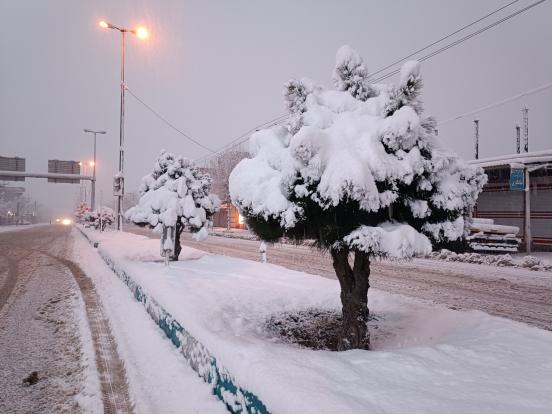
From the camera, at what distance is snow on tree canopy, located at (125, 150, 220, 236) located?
14250 mm

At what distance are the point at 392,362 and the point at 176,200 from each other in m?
11.6

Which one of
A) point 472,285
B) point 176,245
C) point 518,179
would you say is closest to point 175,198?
point 176,245

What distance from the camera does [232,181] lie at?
5.54 meters

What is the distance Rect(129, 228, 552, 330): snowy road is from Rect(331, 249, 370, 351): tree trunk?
1251mm

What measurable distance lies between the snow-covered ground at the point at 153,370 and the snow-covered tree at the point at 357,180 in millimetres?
1871

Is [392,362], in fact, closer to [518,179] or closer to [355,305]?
[355,305]

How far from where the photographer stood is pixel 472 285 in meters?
11.7

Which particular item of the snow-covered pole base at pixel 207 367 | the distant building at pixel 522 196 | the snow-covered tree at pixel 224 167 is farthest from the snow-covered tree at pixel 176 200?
the snow-covered tree at pixel 224 167

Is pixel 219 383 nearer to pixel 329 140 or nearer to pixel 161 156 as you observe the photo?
pixel 329 140

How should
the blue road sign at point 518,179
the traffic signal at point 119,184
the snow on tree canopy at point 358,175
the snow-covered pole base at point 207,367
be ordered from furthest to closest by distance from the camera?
the blue road sign at point 518,179 → the traffic signal at point 119,184 → the snow on tree canopy at point 358,175 → the snow-covered pole base at point 207,367

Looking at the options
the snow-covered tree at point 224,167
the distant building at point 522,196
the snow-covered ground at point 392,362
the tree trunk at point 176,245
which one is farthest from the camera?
the snow-covered tree at point 224,167

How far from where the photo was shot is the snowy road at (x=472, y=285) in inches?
339

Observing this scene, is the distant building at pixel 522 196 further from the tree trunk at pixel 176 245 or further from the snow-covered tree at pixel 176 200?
the tree trunk at pixel 176 245

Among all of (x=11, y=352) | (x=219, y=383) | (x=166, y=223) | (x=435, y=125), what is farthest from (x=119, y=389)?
(x=166, y=223)
